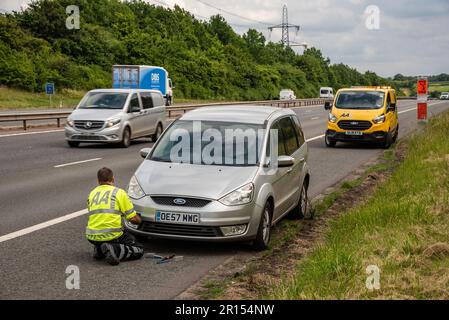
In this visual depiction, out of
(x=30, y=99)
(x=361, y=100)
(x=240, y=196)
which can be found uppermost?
(x=361, y=100)

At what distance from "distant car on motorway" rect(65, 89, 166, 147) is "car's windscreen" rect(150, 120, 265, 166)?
11869 millimetres

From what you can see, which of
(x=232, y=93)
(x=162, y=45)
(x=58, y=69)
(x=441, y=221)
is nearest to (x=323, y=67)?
(x=232, y=93)

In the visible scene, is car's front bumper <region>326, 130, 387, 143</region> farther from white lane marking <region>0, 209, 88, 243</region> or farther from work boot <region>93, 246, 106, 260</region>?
work boot <region>93, 246, 106, 260</region>

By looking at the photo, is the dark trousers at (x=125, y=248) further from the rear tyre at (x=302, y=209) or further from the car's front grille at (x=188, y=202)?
the rear tyre at (x=302, y=209)

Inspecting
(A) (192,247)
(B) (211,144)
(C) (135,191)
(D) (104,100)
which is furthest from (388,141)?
(C) (135,191)

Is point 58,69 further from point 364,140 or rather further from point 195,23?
point 195,23

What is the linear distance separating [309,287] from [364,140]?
54.0 ft

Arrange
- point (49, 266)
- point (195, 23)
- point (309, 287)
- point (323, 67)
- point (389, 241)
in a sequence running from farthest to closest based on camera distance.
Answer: point (323, 67) < point (195, 23) < point (389, 241) < point (49, 266) < point (309, 287)

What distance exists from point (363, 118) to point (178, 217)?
50.3 ft

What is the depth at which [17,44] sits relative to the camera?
56969 mm

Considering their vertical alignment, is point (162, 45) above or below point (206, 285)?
above

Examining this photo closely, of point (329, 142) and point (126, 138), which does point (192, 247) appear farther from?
point (329, 142)

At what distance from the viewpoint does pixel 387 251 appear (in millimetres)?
7590

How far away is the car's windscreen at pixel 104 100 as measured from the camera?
21984mm
